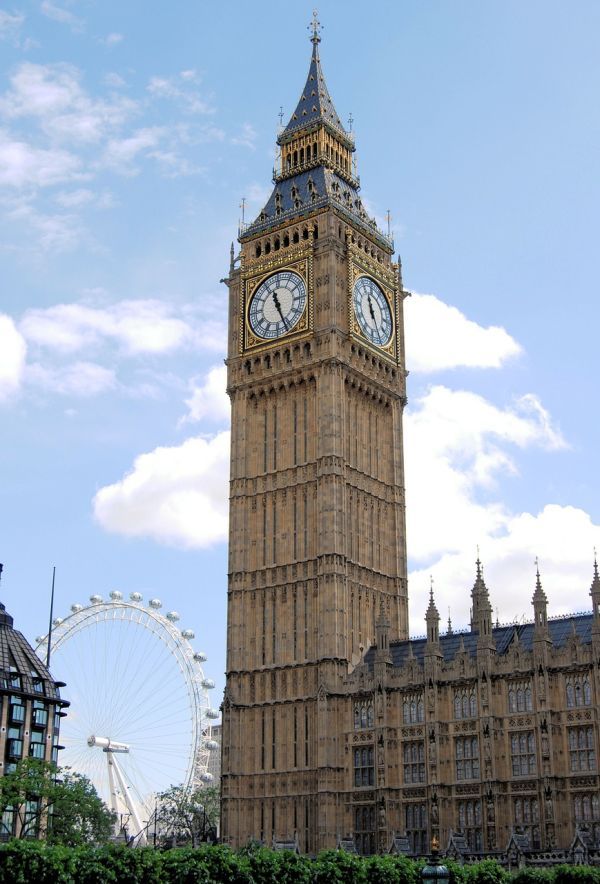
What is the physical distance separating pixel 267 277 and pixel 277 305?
11.1 ft

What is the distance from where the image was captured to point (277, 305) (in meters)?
108

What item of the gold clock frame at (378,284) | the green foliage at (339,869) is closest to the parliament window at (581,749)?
the green foliage at (339,869)

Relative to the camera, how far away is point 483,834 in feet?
275

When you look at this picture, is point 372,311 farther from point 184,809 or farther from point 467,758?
point 184,809

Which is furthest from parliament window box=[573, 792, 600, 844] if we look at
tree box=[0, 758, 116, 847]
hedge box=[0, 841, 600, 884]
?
tree box=[0, 758, 116, 847]

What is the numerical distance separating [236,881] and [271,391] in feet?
181

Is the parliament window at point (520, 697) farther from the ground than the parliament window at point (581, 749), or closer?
farther from the ground

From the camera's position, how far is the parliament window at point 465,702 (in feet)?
286

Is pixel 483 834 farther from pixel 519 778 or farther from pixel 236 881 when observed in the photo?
pixel 236 881

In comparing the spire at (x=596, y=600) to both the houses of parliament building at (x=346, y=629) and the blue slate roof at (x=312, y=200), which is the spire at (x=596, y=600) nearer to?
the houses of parliament building at (x=346, y=629)

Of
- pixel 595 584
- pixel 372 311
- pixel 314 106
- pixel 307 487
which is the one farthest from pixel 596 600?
pixel 314 106

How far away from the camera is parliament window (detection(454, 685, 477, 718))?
286 ft

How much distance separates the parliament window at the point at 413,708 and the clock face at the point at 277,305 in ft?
114

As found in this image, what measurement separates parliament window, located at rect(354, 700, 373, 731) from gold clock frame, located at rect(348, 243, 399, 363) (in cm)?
3212
